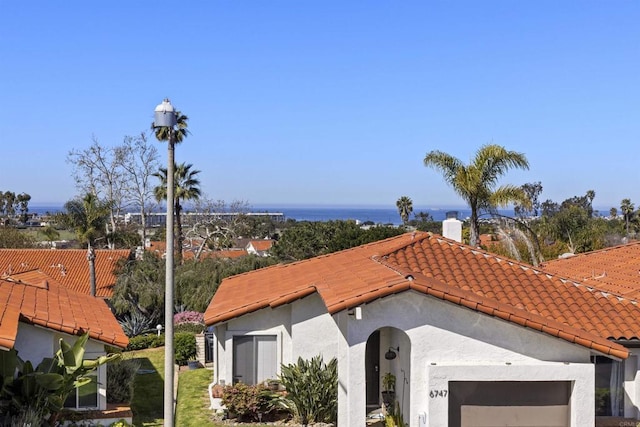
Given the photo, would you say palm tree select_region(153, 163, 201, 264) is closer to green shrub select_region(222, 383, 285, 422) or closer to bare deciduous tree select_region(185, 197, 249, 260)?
bare deciduous tree select_region(185, 197, 249, 260)

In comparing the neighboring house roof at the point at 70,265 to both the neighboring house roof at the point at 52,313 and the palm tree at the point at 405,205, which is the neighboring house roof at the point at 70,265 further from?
the palm tree at the point at 405,205

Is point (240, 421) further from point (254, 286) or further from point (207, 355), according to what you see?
point (207, 355)

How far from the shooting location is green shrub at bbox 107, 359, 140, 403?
17.8 meters

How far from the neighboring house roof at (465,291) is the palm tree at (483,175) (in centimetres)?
632

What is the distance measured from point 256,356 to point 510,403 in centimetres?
748

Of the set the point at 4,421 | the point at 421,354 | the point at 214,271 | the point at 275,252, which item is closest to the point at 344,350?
the point at 421,354

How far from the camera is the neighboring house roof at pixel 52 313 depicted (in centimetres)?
1485

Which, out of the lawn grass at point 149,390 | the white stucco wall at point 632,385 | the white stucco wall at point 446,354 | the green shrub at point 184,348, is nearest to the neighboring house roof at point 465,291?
the white stucco wall at point 446,354

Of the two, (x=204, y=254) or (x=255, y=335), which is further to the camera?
(x=204, y=254)

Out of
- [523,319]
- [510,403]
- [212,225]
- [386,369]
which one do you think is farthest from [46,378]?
[212,225]

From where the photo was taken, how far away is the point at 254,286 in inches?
874

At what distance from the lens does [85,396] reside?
16.5 metres

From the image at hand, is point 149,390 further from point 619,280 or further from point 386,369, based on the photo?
point 619,280

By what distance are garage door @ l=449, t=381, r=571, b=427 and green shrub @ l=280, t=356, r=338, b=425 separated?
3850 millimetres
